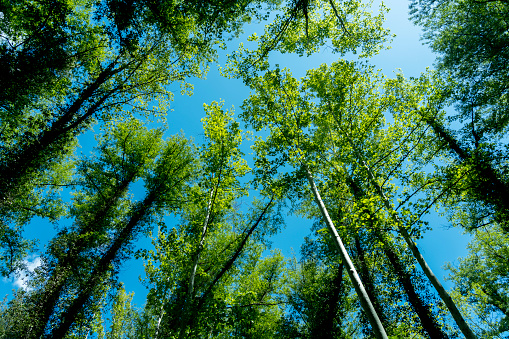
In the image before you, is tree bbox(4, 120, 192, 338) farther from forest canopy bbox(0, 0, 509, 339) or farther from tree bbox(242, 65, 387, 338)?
tree bbox(242, 65, 387, 338)

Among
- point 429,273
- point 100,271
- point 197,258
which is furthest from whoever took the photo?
point 100,271

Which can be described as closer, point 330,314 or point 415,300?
point 415,300

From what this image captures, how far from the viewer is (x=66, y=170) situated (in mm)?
15242

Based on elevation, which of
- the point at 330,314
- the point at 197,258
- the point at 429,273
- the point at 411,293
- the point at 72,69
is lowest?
the point at 197,258

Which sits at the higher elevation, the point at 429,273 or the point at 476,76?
the point at 476,76

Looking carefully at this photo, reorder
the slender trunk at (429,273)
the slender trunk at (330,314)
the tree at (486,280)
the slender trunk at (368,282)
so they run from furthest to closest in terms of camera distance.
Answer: the tree at (486,280) < the slender trunk at (330,314) < the slender trunk at (368,282) < the slender trunk at (429,273)

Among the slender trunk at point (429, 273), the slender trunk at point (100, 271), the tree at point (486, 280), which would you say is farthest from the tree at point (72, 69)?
the tree at point (486, 280)

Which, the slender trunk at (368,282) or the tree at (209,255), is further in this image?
the slender trunk at (368,282)

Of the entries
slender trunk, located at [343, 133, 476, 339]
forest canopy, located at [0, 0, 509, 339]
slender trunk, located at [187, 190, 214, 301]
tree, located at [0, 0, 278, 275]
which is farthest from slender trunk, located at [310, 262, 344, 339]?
tree, located at [0, 0, 278, 275]

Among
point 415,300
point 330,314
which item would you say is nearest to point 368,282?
point 415,300

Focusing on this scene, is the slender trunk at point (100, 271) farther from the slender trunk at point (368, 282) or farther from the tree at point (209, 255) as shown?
the slender trunk at point (368, 282)

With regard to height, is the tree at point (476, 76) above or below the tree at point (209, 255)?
above

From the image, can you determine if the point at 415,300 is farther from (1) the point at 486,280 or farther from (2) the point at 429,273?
(1) the point at 486,280

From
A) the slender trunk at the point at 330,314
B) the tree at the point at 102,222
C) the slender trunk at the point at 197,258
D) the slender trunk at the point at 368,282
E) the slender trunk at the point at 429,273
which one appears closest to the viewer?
the slender trunk at the point at 429,273
